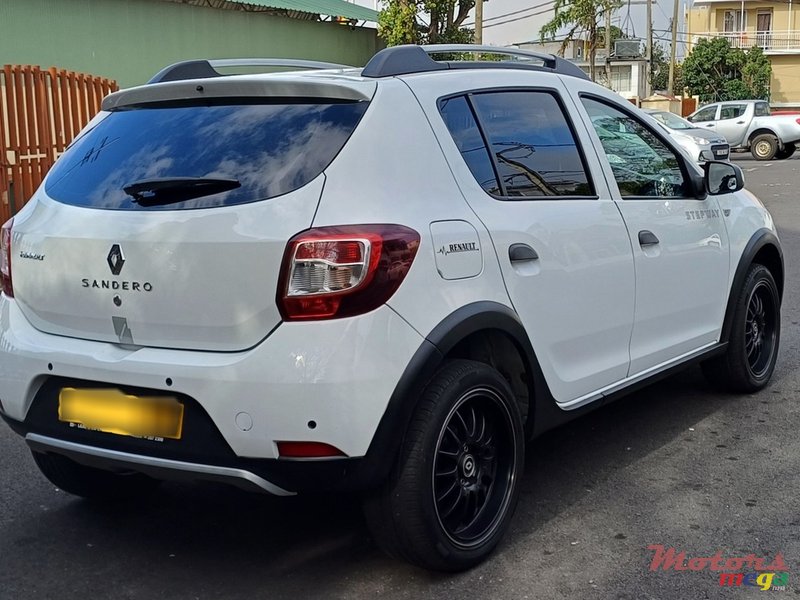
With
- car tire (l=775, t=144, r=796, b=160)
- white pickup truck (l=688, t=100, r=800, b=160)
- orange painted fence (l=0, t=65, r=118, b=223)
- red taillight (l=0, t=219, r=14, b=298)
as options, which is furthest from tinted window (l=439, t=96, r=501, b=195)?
car tire (l=775, t=144, r=796, b=160)

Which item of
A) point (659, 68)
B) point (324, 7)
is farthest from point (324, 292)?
point (659, 68)

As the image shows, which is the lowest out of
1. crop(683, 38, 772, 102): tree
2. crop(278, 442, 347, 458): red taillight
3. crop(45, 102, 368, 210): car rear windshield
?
crop(278, 442, 347, 458): red taillight

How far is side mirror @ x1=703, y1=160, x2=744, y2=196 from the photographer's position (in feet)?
16.3

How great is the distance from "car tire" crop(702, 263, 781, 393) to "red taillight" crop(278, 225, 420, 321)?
111 inches

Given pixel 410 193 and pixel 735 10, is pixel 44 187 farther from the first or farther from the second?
pixel 735 10

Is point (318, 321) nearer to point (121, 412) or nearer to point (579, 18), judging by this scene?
point (121, 412)

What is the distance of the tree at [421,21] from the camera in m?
24.0

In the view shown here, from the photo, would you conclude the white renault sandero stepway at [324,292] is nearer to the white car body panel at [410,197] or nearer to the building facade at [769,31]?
the white car body panel at [410,197]

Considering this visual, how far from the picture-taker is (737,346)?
17.6 ft

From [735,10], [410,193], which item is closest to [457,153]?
[410,193]

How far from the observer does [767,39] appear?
61.5 m

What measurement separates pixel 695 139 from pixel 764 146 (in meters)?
9.03

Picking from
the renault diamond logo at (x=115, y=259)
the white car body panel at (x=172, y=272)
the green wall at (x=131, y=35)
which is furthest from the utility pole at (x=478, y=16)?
the renault diamond logo at (x=115, y=259)
